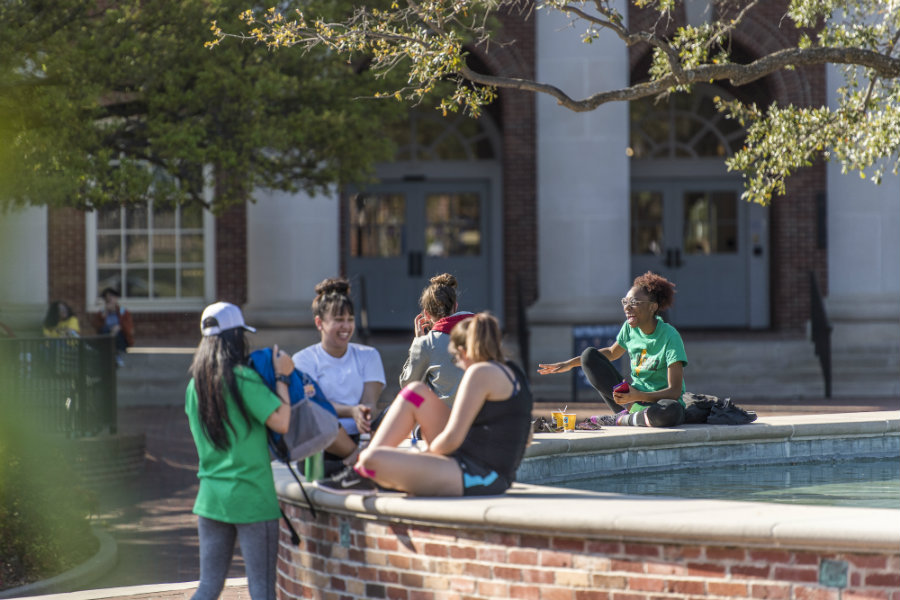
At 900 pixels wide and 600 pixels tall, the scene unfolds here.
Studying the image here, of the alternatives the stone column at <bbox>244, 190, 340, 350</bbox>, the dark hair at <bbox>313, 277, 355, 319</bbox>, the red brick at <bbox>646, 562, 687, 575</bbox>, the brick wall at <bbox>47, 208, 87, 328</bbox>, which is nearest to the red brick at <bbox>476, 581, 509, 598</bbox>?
the red brick at <bbox>646, 562, 687, 575</bbox>

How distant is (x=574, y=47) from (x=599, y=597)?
48.1 feet

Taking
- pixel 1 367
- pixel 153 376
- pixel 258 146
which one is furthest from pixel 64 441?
pixel 153 376

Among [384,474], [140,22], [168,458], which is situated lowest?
[168,458]

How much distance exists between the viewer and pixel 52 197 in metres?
11.8

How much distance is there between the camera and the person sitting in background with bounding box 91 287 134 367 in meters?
17.8

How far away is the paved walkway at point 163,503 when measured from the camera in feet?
27.4

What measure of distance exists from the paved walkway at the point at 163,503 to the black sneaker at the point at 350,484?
5.05 ft

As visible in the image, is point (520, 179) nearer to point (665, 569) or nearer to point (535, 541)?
point (535, 541)

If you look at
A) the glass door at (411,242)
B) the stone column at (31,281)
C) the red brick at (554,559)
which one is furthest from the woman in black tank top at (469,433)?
the glass door at (411,242)

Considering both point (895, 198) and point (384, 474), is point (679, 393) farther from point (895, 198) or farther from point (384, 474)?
point (895, 198)

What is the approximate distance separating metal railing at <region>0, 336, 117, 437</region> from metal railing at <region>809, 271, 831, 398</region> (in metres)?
9.50

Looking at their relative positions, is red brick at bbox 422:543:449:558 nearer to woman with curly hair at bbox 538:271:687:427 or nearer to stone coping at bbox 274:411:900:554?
stone coping at bbox 274:411:900:554

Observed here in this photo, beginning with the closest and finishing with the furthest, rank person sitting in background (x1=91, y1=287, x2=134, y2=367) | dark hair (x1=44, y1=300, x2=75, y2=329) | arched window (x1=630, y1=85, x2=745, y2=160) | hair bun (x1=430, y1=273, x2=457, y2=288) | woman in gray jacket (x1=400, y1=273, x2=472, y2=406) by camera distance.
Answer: woman in gray jacket (x1=400, y1=273, x2=472, y2=406)
hair bun (x1=430, y1=273, x2=457, y2=288)
dark hair (x1=44, y1=300, x2=75, y2=329)
person sitting in background (x1=91, y1=287, x2=134, y2=367)
arched window (x1=630, y1=85, x2=745, y2=160)

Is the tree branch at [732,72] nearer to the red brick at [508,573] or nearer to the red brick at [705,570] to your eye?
the red brick at [508,573]
